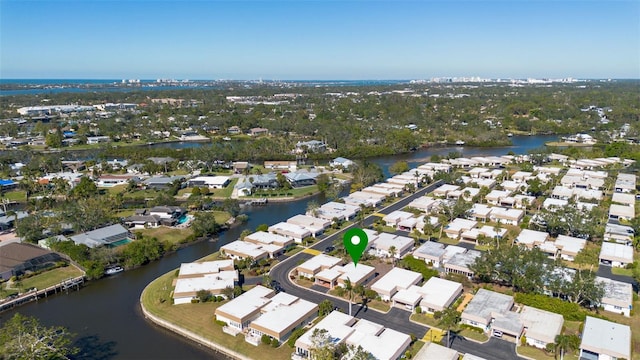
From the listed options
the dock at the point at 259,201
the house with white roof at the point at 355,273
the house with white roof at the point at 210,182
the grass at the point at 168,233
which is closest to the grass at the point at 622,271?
the house with white roof at the point at 355,273

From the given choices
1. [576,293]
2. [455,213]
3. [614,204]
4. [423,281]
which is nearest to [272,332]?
[423,281]

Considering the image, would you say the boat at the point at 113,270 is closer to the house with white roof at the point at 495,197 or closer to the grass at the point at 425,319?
the grass at the point at 425,319

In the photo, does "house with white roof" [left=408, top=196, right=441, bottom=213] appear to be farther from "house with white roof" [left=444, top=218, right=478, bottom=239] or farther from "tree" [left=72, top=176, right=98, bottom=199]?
"tree" [left=72, top=176, right=98, bottom=199]

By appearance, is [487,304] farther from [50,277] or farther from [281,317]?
[50,277]

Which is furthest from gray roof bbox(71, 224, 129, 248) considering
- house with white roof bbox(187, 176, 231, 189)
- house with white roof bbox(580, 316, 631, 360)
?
house with white roof bbox(580, 316, 631, 360)

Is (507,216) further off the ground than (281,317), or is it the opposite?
(507,216)

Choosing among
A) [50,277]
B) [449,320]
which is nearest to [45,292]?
[50,277]
